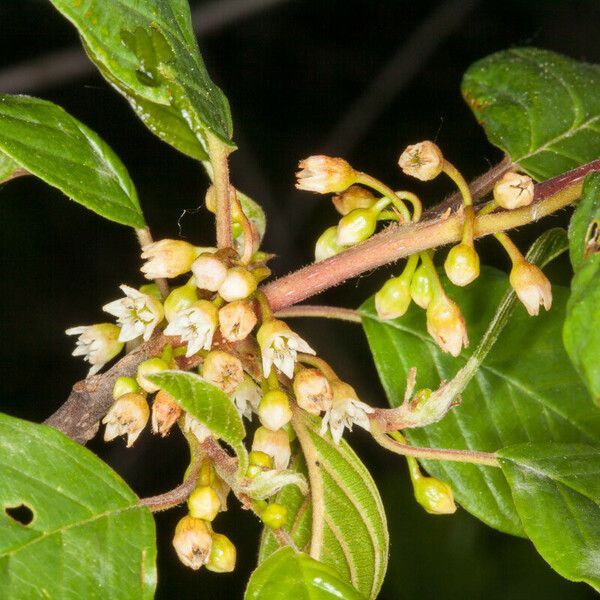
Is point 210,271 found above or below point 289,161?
above

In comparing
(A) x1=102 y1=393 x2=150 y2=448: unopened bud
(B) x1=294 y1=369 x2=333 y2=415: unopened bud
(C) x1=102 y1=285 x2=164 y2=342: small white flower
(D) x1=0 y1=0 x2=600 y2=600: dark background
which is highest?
(C) x1=102 y1=285 x2=164 y2=342: small white flower

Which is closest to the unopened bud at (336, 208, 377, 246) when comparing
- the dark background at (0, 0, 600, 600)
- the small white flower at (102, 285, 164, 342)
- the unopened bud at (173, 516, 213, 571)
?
the small white flower at (102, 285, 164, 342)

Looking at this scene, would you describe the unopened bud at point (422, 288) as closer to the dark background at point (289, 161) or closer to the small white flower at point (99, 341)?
the small white flower at point (99, 341)

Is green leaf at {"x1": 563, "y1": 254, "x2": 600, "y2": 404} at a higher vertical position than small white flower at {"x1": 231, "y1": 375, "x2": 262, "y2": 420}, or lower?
higher

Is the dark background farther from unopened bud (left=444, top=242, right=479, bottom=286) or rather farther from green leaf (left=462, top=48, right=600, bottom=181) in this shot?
unopened bud (left=444, top=242, right=479, bottom=286)

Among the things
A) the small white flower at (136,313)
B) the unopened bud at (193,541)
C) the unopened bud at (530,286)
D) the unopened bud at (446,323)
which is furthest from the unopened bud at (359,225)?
the unopened bud at (193,541)

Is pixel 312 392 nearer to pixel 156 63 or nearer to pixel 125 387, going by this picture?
pixel 125 387

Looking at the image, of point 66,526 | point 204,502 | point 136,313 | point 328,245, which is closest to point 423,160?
point 328,245
